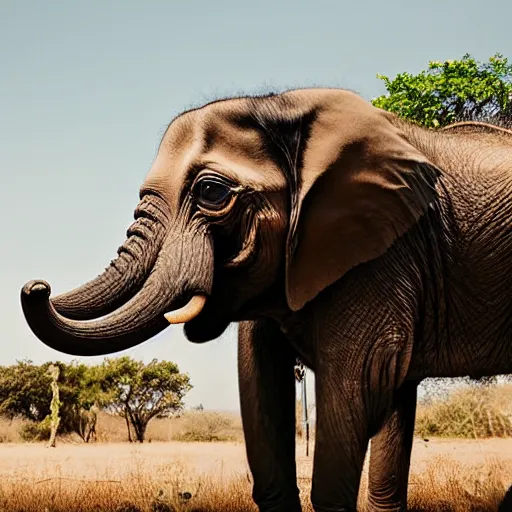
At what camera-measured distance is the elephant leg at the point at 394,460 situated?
741cm

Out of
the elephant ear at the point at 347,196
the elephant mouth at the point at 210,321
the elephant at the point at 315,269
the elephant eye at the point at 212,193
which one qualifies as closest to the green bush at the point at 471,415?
the elephant at the point at 315,269

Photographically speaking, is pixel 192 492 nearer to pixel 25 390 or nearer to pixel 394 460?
pixel 394 460

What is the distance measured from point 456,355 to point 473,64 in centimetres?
1368

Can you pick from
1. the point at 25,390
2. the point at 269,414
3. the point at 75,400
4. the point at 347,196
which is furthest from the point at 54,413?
the point at 347,196

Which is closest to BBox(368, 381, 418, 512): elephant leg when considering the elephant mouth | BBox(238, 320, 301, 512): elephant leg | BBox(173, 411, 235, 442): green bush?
BBox(238, 320, 301, 512): elephant leg

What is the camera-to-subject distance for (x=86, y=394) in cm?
2645

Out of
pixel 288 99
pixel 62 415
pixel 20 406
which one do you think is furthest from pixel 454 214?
pixel 20 406

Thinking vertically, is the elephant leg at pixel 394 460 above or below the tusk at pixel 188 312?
below

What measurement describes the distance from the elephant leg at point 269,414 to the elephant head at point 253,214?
0.46 m

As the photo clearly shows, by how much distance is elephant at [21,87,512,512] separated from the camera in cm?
556

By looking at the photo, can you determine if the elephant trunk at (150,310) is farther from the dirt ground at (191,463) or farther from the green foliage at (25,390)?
the green foliage at (25,390)

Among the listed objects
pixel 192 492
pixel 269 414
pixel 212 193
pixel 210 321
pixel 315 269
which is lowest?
pixel 192 492

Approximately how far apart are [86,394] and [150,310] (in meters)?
21.7

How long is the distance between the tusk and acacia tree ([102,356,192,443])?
72.1 ft
